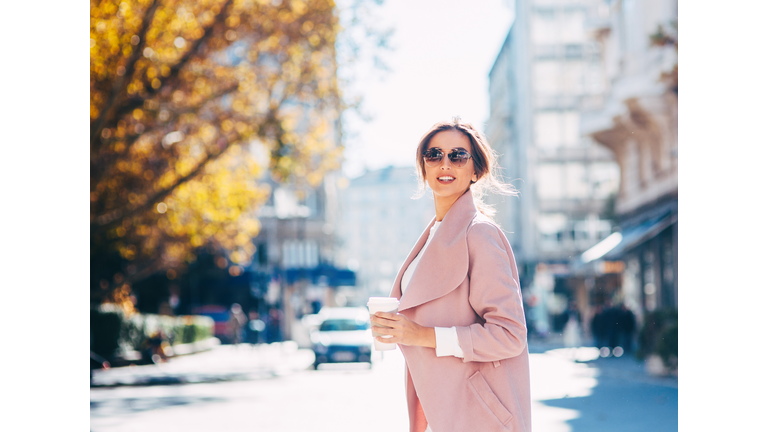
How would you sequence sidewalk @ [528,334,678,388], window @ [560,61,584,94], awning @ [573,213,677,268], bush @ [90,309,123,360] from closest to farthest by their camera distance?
sidewalk @ [528,334,678,388], awning @ [573,213,677,268], bush @ [90,309,123,360], window @ [560,61,584,94]

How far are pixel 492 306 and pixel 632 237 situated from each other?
22.8 m

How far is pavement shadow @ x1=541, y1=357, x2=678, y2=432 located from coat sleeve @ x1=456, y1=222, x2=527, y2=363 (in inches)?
313

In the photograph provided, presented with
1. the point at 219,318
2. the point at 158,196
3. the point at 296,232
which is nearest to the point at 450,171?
the point at 158,196

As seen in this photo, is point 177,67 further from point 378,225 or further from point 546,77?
point 378,225

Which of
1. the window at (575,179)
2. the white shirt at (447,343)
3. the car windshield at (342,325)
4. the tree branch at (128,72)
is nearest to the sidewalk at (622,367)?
the car windshield at (342,325)

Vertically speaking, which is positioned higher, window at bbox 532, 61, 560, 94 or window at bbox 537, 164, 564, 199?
window at bbox 532, 61, 560, 94

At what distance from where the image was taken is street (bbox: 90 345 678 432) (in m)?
11.5

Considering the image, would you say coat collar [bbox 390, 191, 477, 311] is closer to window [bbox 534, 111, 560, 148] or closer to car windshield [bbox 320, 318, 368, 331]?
car windshield [bbox 320, 318, 368, 331]

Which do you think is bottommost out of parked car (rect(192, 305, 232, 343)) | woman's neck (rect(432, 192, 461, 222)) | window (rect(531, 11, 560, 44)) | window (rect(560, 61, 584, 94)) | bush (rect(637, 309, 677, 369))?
parked car (rect(192, 305, 232, 343))

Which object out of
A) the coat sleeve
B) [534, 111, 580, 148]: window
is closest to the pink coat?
the coat sleeve

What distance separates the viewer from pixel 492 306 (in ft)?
9.65

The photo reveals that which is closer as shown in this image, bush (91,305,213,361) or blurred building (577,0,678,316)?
blurred building (577,0,678,316)

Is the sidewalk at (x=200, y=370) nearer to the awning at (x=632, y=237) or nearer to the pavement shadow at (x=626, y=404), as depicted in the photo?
the pavement shadow at (x=626, y=404)

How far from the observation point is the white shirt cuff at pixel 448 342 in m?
2.94
